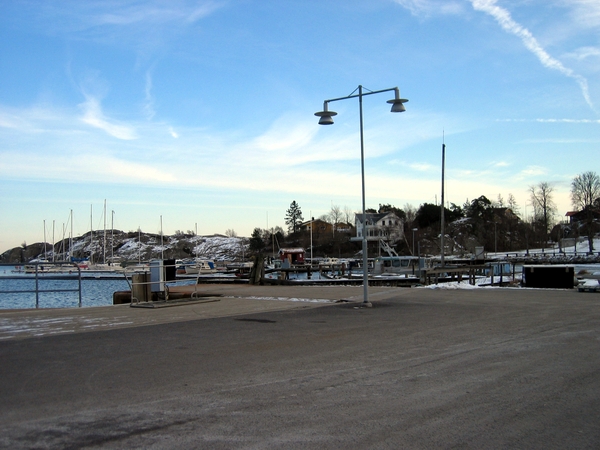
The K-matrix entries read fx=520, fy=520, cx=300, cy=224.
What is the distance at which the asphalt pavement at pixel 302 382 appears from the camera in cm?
546

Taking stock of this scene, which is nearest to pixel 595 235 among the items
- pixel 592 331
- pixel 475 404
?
pixel 592 331

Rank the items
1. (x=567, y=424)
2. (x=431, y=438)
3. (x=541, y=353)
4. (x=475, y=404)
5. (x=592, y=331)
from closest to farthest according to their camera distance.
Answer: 1. (x=431, y=438)
2. (x=567, y=424)
3. (x=475, y=404)
4. (x=541, y=353)
5. (x=592, y=331)

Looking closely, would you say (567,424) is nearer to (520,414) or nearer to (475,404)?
(520,414)

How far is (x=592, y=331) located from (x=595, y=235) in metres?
107

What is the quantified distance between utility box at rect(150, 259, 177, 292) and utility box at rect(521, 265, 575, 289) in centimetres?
1870

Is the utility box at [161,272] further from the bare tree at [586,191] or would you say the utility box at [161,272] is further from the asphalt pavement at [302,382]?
the bare tree at [586,191]

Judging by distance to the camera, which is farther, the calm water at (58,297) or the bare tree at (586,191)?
the bare tree at (586,191)

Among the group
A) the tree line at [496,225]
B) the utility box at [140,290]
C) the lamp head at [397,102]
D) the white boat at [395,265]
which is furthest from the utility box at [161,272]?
the tree line at [496,225]

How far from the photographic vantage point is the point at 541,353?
31.9 ft

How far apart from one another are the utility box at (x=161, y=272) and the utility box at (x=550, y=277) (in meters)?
18.7

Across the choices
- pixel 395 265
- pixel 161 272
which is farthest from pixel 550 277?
pixel 395 265

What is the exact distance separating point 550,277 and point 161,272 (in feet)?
64.5

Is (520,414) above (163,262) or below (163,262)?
below

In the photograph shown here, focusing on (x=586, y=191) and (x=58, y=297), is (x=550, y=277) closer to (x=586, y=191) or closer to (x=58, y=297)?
(x=58, y=297)
